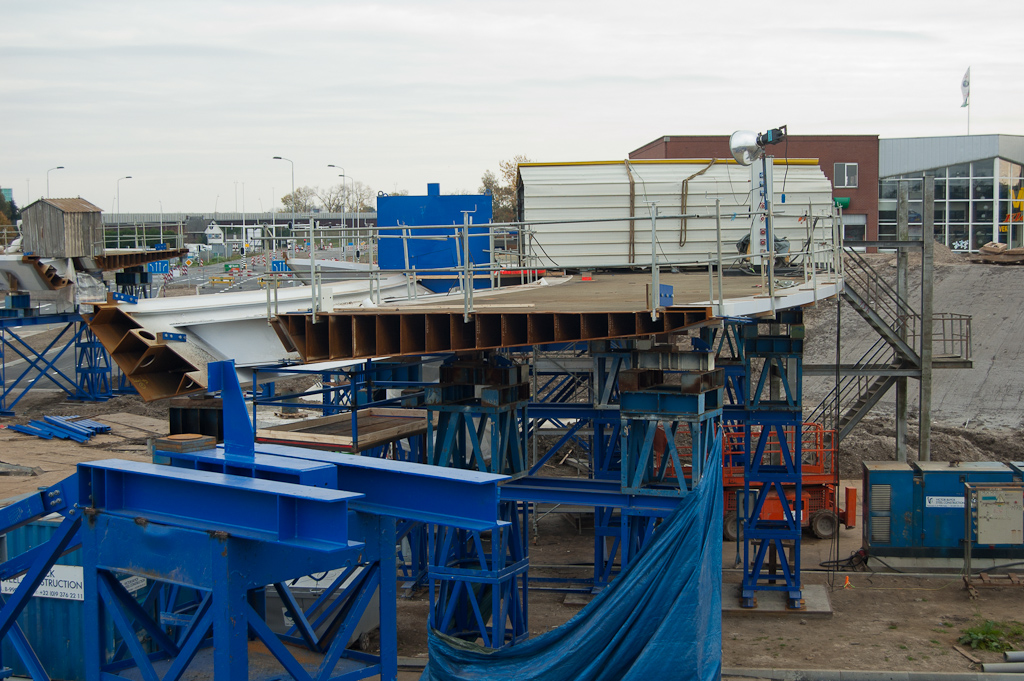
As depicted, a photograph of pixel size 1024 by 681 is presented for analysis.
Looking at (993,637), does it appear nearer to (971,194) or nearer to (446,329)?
(446,329)

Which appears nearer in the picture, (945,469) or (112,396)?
(945,469)

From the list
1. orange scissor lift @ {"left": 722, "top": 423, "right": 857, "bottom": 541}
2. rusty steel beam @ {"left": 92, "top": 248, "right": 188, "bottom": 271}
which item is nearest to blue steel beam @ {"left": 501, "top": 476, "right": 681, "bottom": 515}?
orange scissor lift @ {"left": 722, "top": 423, "right": 857, "bottom": 541}

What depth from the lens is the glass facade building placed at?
163 ft

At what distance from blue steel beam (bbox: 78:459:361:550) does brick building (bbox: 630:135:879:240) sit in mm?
40966

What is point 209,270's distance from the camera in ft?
225

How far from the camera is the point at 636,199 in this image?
20734mm

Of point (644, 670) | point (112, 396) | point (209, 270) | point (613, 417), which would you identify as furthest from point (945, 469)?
point (209, 270)

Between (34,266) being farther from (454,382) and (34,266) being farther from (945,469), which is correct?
(945,469)

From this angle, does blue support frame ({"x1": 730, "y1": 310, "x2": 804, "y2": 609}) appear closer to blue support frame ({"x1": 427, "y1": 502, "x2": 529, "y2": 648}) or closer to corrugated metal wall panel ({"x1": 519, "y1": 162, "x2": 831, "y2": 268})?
blue support frame ({"x1": 427, "y1": 502, "x2": 529, "y2": 648})

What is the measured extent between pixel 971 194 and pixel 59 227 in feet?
151

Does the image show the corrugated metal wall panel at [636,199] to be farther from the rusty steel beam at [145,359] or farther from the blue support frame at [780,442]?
the rusty steel beam at [145,359]

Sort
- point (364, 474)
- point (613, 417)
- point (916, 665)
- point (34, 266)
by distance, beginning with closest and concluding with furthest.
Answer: point (364, 474) → point (916, 665) → point (613, 417) → point (34, 266)

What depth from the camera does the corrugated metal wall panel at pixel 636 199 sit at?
67.9 feet

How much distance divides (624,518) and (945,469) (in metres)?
8.93
